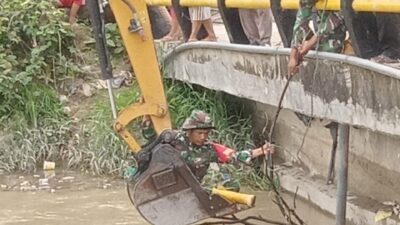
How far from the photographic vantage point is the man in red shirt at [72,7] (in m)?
13.1

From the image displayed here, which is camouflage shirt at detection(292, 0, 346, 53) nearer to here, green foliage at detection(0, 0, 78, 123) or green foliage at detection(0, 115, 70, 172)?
green foliage at detection(0, 115, 70, 172)

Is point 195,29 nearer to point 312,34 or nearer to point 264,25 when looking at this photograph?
point 264,25

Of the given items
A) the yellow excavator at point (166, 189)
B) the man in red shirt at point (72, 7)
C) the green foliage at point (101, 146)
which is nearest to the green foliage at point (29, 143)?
the green foliage at point (101, 146)

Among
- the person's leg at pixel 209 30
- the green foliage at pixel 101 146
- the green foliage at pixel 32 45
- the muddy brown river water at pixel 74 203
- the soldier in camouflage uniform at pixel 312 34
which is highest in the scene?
the soldier in camouflage uniform at pixel 312 34

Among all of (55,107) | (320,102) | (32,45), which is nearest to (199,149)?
(320,102)

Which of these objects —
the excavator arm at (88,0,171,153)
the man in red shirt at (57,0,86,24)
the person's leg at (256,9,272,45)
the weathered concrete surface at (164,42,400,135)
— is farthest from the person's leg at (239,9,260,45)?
the man in red shirt at (57,0,86,24)

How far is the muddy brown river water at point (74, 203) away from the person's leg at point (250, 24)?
157 centimetres

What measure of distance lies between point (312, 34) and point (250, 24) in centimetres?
214

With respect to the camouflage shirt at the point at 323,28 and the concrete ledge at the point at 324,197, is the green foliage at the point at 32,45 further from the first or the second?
the camouflage shirt at the point at 323,28

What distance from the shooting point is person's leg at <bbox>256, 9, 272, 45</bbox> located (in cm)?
923

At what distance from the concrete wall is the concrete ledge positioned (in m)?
0.11

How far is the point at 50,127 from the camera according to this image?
38.6 feet

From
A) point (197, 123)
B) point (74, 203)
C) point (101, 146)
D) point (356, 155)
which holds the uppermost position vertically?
point (197, 123)

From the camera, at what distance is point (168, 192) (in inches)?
302
